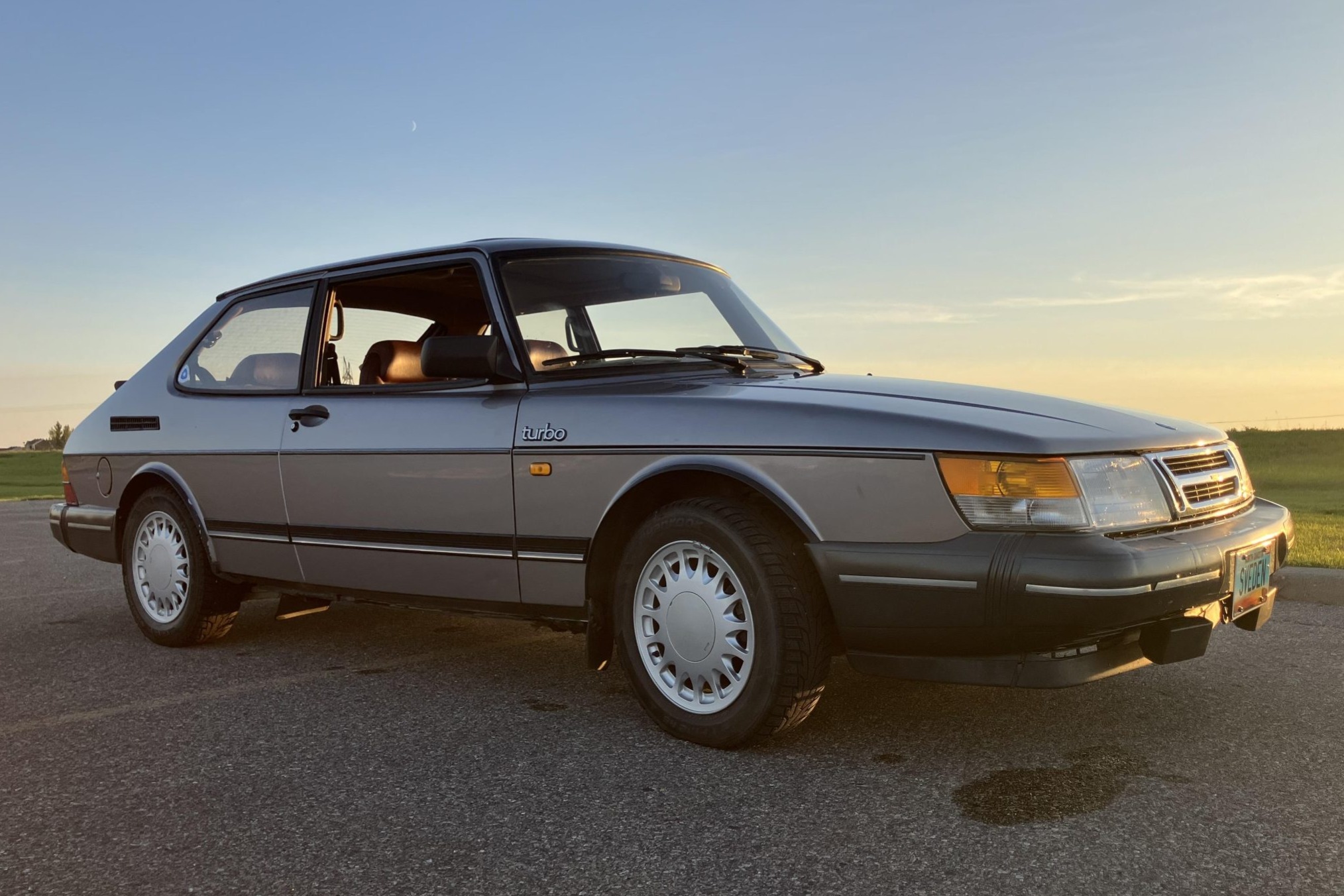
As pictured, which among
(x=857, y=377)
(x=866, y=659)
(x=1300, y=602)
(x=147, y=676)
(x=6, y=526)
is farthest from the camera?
(x=6, y=526)

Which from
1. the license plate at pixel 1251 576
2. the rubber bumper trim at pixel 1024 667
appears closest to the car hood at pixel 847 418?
the license plate at pixel 1251 576

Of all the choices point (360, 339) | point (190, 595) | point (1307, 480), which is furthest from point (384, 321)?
point (1307, 480)

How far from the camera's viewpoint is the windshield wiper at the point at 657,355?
4129mm

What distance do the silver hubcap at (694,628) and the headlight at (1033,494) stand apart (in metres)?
0.75

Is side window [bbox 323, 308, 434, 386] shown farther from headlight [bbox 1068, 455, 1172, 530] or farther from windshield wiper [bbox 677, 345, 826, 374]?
headlight [bbox 1068, 455, 1172, 530]

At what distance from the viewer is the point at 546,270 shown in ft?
14.4

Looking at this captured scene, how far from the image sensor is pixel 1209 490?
351cm

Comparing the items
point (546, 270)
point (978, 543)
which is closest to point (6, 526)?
point (546, 270)

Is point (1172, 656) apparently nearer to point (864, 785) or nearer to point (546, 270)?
point (864, 785)

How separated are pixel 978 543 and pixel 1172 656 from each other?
2.21ft

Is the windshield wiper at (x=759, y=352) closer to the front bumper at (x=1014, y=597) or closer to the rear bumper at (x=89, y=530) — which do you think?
the front bumper at (x=1014, y=597)

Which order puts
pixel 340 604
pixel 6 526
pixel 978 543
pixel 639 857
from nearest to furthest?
pixel 639 857 → pixel 978 543 → pixel 340 604 → pixel 6 526

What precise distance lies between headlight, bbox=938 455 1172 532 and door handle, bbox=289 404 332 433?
106 inches

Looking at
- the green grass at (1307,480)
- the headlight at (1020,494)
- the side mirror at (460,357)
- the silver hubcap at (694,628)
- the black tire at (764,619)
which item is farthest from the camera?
the green grass at (1307,480)
